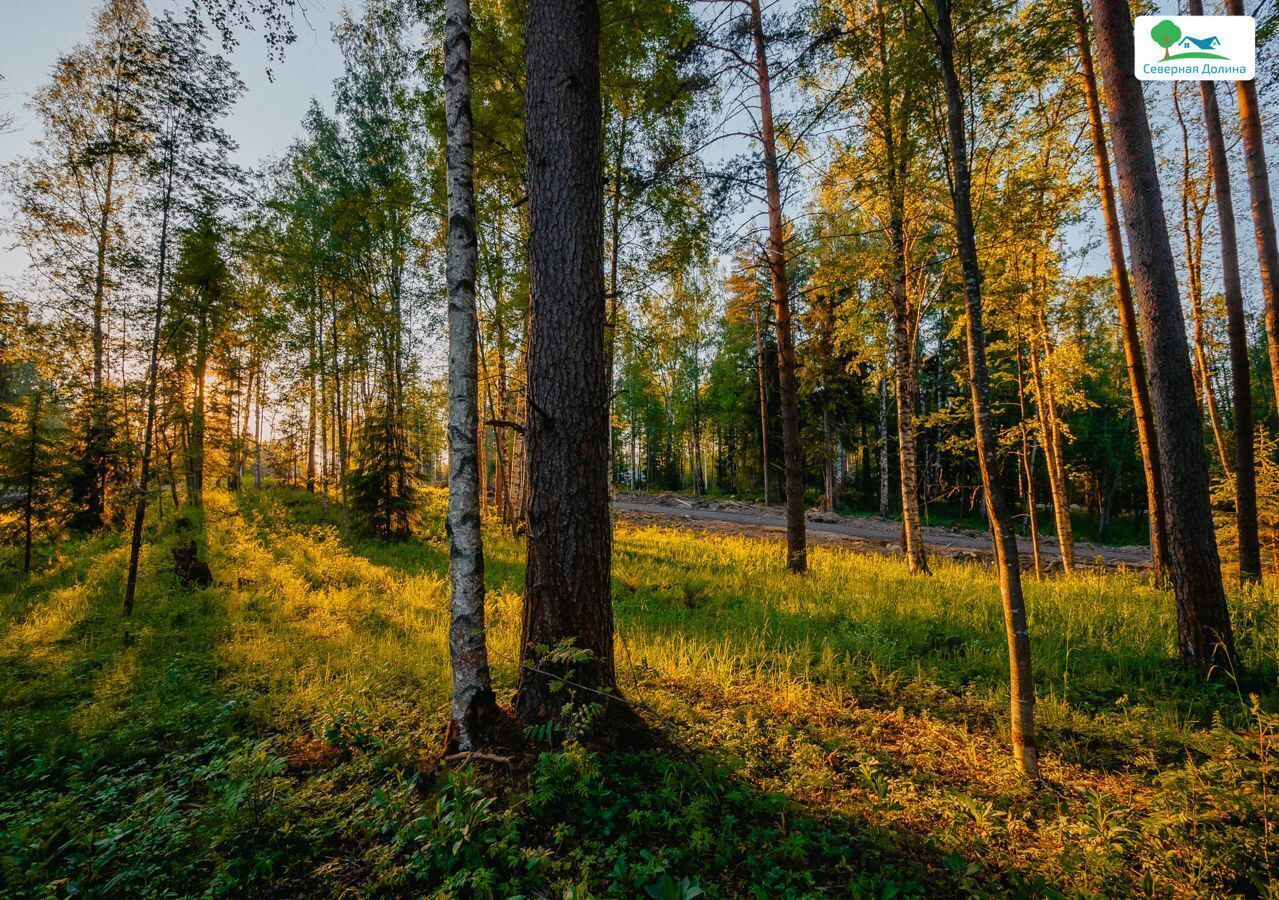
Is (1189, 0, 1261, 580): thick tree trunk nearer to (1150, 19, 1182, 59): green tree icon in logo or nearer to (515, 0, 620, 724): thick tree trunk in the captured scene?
(1150, 19, 1182, 59): green tree icon in logo

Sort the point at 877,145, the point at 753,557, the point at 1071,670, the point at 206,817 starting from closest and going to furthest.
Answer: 1. the point at 206,817
2. the point at 1071,670
3. the point at 877,145
4. the point at 753,557

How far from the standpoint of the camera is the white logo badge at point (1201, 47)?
217 inches

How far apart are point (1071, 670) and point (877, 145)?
25.2ft

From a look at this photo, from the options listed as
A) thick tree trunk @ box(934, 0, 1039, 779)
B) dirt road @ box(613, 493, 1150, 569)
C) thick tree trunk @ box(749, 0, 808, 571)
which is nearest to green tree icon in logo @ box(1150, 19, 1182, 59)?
thick tree trunk @ box(749, 0, 808, 571)

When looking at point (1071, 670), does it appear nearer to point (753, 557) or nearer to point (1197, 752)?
point (1197, 752)

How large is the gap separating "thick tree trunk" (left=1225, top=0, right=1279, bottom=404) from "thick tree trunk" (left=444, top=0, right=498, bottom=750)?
9.90 metres

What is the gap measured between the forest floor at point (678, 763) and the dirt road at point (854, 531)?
25.9 ft

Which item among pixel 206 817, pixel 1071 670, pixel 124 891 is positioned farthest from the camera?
pixel 1071 670

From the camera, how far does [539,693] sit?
297cm

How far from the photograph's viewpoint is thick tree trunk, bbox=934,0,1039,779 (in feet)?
8.82

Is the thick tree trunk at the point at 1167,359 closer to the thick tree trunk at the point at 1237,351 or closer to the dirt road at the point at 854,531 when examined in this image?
the thick tree trunk at the point at 1237,351

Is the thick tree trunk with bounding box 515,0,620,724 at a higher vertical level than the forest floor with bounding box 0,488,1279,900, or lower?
higher

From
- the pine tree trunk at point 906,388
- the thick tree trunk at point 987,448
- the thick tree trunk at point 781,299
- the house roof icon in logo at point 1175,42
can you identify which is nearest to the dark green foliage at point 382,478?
the thick tree trunk at point 781,299


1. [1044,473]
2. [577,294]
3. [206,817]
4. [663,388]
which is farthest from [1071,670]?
[1044,473]
